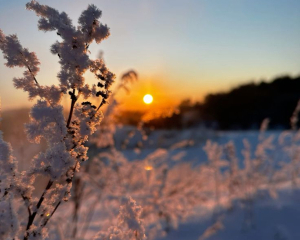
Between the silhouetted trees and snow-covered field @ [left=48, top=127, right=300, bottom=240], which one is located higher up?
the silhouetted trees

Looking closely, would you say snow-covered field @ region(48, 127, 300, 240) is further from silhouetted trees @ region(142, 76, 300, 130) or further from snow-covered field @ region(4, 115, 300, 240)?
silhouetted trees @ region(142, 76, 300, 130)

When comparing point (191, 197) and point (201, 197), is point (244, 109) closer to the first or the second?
point (201, 197)

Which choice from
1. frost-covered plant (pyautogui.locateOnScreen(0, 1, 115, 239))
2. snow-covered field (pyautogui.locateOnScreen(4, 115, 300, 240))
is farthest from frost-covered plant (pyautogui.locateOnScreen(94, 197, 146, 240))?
snow-covered field (pyautogui.locateOnScreen(4, 115, 300, 240))

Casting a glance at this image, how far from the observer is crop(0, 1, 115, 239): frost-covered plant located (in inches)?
34.1

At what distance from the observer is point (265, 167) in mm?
5246

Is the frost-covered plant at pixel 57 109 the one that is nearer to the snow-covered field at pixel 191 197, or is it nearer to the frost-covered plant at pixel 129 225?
the frost-covered plant at pixel 129 225

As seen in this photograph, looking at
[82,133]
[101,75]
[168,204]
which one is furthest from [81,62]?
[168,204]

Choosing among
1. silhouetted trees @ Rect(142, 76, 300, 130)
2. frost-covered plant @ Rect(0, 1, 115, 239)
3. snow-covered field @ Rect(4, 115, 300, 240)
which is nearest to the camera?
frost-covered plant @ Rect(0, 1, 115, 239)

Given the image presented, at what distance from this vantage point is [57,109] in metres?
0.89

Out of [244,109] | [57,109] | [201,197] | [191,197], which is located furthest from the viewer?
[244,109]

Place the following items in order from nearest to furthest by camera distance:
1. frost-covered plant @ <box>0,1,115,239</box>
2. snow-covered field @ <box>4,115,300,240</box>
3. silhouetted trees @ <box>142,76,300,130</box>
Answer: frost-covered plant @ <box>0,1,115,239</box>, snow-covered field @ <box>4,115,300,240</box>, silhouetted trees @ <box>142,76,300,130</box>

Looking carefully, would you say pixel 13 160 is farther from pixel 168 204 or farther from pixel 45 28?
pixel 168 204

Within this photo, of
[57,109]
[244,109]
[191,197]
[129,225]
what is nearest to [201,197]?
[191,197]

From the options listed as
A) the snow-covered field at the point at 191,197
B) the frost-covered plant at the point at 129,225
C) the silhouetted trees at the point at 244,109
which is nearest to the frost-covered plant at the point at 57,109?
the frost-covered plant at the point at 129,225
